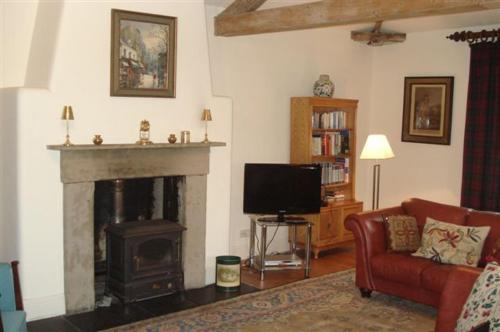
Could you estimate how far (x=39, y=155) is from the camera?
Answer: 171 inches

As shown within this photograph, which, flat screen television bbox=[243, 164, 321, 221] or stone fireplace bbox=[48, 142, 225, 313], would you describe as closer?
stone fireplace bbox=[48, 142, 225, 313]

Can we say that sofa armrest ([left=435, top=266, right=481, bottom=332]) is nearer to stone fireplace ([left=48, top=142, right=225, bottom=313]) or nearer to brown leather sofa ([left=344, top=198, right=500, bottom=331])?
brown leather sofa ([left=344, top=198, right=500, bottom=331])

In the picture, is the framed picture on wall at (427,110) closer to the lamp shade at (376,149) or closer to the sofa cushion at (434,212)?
the lamp shade at (376,149)

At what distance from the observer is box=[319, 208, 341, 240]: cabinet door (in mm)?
6414

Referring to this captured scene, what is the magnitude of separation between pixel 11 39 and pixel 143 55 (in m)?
1.04

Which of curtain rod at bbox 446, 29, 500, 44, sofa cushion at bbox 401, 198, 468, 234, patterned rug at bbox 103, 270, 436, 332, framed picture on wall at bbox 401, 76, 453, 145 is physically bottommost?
patterned rug at bbox 103, 270, 436, 332

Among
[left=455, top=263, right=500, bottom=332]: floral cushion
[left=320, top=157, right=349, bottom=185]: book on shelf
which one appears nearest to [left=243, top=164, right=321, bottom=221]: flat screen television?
[left=320, top=157, right=349, bottom=185]: book on shelf

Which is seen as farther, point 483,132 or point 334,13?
point 483,132

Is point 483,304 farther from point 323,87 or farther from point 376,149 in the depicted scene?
point 323,87

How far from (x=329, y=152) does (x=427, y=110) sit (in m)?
1.32

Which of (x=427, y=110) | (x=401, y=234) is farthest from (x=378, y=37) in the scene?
(x=401, y=234)

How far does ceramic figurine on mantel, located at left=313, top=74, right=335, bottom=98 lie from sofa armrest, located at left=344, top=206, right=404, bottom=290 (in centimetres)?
188

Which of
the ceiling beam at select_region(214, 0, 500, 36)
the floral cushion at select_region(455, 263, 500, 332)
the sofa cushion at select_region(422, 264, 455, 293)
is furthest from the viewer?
the sofa cushion at select_region(422, 264, 455, 293)

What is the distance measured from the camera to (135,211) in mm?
5328
